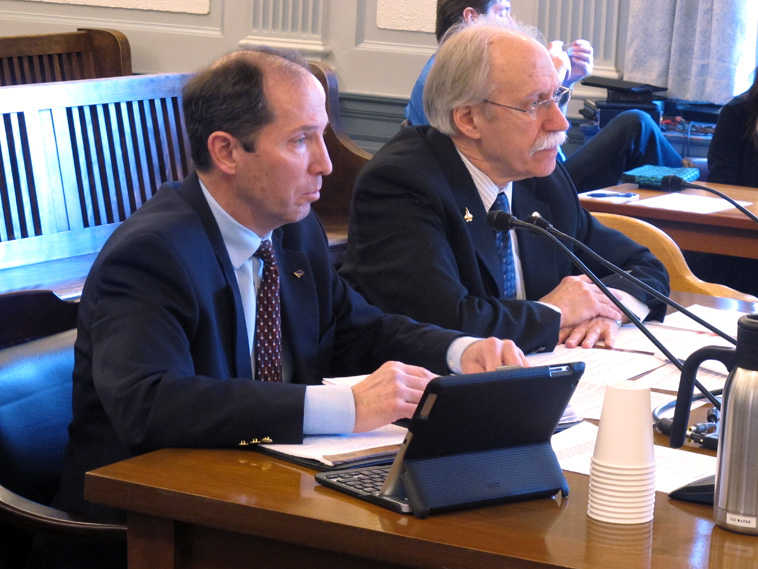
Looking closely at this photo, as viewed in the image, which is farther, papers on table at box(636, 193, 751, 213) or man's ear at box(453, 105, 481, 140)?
papers on table at box(636, 193, 751, 213)

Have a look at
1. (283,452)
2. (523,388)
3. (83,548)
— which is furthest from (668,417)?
(83,548)

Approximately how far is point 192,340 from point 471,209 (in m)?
0.97

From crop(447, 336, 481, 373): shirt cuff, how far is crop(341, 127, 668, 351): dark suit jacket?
1.02ft

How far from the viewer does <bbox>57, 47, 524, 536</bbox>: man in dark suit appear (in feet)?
5.60

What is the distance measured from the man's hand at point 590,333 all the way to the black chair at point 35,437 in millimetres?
1013

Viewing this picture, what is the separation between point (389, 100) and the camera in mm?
5711

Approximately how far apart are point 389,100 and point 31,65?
5.25 feet

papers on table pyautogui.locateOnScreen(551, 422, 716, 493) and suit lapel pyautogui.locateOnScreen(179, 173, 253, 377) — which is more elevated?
suit lapel pyautogui.locateOnScreen(179, 173, 253, 377)

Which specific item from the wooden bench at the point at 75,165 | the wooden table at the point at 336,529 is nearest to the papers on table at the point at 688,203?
the wooden bench at the point at 75,165

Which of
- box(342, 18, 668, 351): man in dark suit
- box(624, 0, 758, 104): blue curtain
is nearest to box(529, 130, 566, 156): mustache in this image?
box(342, 18, 668, 351): man in dark suit

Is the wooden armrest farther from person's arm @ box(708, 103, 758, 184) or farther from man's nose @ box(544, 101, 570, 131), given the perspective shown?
person's arm @ box(708, 103, 758, 184)

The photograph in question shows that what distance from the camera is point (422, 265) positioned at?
2.57m

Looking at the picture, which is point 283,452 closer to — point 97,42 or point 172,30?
point 97,42

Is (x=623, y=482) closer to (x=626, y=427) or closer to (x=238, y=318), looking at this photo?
(x=626, y=427)
